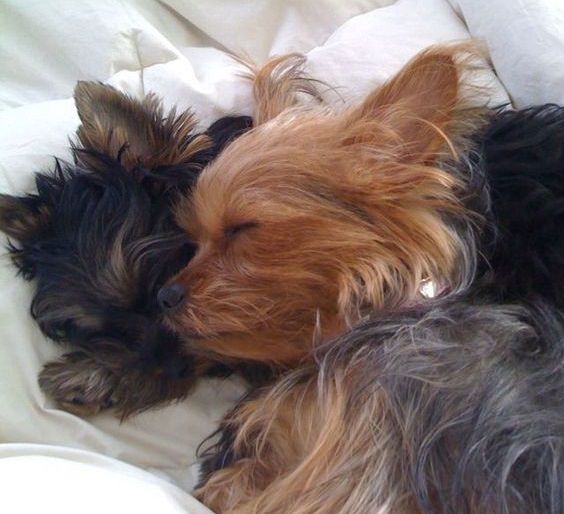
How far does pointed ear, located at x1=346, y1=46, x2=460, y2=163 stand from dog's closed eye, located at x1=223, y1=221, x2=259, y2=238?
0.27 metres

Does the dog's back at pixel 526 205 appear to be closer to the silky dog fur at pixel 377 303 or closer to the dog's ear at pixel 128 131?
the silky dog fur at pixel 377 303

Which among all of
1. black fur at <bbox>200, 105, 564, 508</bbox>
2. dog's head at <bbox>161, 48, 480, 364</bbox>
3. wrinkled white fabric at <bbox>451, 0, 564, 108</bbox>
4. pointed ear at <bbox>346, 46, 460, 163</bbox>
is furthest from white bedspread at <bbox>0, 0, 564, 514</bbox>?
pointed ear at <bbox>346, 46, 460, 163</bbox>

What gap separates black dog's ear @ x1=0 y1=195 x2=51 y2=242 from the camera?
4.87 ft

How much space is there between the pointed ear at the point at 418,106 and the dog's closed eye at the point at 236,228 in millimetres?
272

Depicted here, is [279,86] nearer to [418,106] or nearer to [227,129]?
[227,129]

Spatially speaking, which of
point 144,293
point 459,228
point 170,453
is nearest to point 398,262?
point 459,228

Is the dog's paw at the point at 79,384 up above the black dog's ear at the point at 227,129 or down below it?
below

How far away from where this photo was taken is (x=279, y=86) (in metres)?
1.64

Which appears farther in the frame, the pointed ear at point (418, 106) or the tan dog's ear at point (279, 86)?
the tan dog's ear at point (279, 86)

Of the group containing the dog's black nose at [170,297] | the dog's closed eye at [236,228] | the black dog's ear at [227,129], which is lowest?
the dog's black nose at [170,297]

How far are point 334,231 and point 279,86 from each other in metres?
0.51

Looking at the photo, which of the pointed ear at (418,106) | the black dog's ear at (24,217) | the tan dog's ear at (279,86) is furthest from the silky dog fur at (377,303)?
the black dog's ear at (24,217)

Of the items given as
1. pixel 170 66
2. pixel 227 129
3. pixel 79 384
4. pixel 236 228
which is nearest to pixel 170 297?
pixel 236 228

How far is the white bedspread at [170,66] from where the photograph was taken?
142 centimetres
